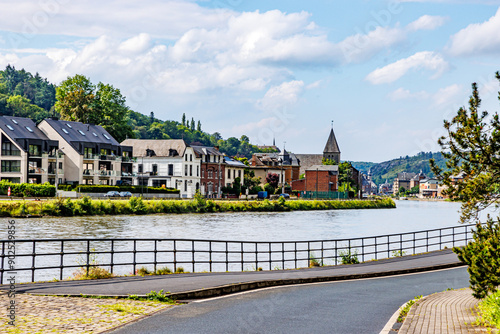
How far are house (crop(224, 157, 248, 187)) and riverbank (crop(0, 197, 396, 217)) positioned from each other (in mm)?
16208

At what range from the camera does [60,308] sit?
1215 cm

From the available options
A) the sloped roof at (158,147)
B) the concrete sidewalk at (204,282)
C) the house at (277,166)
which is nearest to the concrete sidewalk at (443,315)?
the concrete sidewalk at (204,282)

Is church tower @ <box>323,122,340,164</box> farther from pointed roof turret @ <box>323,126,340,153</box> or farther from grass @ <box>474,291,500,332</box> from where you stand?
grass @ <box>474,291,500,332</box>

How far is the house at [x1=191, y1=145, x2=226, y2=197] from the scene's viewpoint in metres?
101

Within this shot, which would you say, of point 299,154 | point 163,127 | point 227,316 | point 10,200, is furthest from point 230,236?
point 163,127

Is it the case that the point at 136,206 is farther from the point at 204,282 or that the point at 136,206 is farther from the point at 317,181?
the point at 317,181

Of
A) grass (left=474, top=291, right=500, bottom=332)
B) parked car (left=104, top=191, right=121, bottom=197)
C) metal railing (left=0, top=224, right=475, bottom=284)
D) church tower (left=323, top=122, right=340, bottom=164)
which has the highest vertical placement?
church tower (left=323, top=122, right=340, bottom=164)

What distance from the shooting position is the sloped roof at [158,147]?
317 ft

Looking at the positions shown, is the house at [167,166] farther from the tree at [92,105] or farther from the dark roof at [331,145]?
the dark roof at [331,145]

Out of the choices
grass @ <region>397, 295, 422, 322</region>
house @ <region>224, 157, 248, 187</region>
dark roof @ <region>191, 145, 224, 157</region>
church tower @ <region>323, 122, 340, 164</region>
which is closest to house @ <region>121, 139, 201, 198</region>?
dark roof @ <region>191, 145, 224, 157</region>

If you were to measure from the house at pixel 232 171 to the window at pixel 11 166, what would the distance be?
42338 millimetres

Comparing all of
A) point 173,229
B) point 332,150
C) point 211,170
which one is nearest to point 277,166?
point 211,170

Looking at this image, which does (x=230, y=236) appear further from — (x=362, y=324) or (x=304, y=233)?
(x=362, y=324)

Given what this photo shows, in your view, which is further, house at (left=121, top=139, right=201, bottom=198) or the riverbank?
house at (left=121, top=139, right=201, bottom=198)
